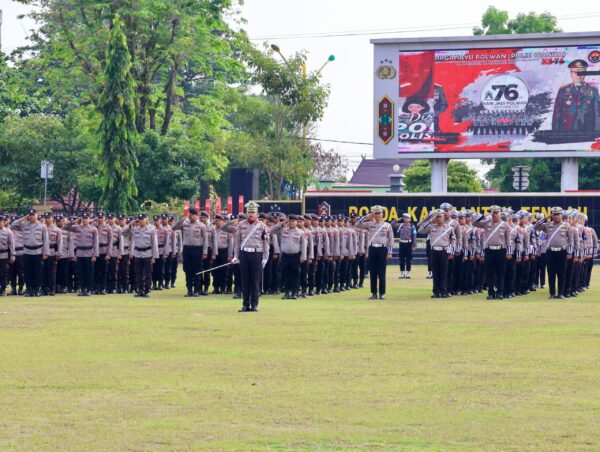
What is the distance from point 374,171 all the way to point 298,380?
4475 inches

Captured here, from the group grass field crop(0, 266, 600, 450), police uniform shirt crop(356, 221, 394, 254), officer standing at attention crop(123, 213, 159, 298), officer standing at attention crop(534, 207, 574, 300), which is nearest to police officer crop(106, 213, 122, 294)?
officer standing at attention crop(123, 213, 159, 298)

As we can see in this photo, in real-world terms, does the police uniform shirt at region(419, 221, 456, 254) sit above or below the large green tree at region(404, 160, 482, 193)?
below

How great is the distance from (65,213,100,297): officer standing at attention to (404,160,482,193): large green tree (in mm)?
49506

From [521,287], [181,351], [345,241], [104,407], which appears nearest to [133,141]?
[345,241]

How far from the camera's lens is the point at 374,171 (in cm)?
12662

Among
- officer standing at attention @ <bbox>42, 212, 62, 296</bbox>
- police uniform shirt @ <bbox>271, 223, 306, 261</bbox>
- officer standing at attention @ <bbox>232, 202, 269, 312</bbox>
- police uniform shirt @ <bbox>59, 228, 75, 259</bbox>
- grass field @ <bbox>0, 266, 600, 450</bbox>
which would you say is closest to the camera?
grass field @ <bbox>0, 266, 600, 450</bbox>

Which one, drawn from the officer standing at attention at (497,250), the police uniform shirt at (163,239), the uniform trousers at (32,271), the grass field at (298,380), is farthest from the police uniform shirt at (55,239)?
the officer standing at attention at (497,250)

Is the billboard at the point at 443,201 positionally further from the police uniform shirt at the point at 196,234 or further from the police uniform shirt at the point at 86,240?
the police uniform shirt at the point at 86,240

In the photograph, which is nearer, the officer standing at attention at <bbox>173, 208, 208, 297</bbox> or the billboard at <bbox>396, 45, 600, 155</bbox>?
the officer standing at attention at <bbox>173, 208, 208, 297</bbox>

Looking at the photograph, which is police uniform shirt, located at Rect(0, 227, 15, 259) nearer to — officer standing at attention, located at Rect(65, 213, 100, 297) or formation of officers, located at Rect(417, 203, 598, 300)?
officer standing at attention, located at Rect(65, 213, 100, 297)

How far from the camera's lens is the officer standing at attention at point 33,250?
27562 millimetres

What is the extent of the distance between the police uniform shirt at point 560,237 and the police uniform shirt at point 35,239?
9.97 m

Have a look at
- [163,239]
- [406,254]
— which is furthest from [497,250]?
[406,254]

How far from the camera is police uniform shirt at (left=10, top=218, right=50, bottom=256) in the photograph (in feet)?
90.4
